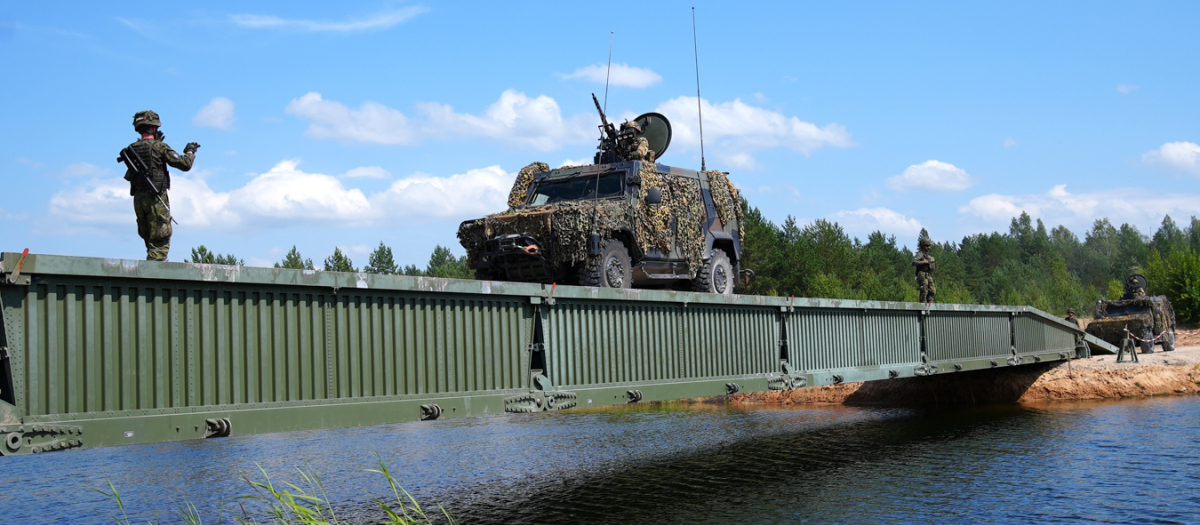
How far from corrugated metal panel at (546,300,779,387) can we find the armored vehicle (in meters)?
17.3

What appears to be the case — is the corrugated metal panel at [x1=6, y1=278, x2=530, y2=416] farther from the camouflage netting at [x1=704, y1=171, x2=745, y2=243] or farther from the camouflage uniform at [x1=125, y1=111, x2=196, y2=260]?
the camouflage netting at [x1=704, y1=171, x2=745, y2=243]

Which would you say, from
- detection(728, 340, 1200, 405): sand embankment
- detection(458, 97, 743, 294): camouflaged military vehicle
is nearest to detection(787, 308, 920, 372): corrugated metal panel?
detection(458, 97, 743, 294): camouflaged military vehicle

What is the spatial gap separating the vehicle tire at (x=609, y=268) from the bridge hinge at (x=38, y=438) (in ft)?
21.7

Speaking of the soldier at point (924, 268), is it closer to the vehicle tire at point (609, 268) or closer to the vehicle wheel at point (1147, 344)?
the vehicle tire at point (609, 268)

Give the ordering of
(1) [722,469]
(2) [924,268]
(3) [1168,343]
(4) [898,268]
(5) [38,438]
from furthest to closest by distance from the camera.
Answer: (4) [898,268] → (3) [1168,343] → (2) [924,268] → (1) [722,469] → (5) [38,438]

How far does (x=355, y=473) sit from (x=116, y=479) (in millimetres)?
3382

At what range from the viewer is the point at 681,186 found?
14.0m

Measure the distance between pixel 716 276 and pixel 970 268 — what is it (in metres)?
78.7

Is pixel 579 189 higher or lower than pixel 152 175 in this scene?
higher

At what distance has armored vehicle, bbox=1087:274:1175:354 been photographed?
1051 inches

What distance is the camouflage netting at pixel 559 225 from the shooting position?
1172 cm

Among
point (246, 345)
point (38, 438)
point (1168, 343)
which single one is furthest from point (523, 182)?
point (1168, 343)

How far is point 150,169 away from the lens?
23.3 ft

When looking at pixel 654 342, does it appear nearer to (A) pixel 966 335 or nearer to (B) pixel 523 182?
(B) pixel 523 182
